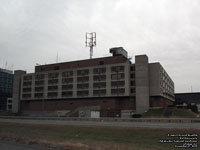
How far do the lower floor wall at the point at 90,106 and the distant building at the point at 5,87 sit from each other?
50785 mm

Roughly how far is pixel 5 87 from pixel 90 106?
88834 mm

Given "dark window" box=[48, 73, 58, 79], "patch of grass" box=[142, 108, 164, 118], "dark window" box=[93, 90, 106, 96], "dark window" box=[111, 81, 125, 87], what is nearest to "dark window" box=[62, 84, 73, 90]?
"dark window" box=[48, 73, 58, 79]

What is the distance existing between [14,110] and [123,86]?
209 feet

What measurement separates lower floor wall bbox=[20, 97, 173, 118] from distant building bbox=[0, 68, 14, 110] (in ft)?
167

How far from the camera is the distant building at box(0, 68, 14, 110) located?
→ 15026cm

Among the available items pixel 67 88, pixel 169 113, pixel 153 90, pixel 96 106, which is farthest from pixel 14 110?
pixel 169 113

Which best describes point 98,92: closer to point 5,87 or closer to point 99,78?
point 99,78

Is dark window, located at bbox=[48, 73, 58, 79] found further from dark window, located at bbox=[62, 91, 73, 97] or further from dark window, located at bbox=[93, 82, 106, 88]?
dark window, located at bbox=[93, 82, 106, 88]

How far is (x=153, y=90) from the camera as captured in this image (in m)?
84.9

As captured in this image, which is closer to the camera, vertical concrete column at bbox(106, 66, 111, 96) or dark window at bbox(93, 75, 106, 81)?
vertical concrete column at bbox(106, 66, 111, 96)

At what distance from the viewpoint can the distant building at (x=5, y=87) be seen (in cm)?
15026

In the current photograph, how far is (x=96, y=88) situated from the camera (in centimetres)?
9181

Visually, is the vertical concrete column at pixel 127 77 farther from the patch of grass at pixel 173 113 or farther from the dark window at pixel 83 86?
the dark window at pixel 83 86

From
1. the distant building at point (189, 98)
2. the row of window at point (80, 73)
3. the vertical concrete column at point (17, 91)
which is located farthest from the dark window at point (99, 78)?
the distant building at point (189, 98)
